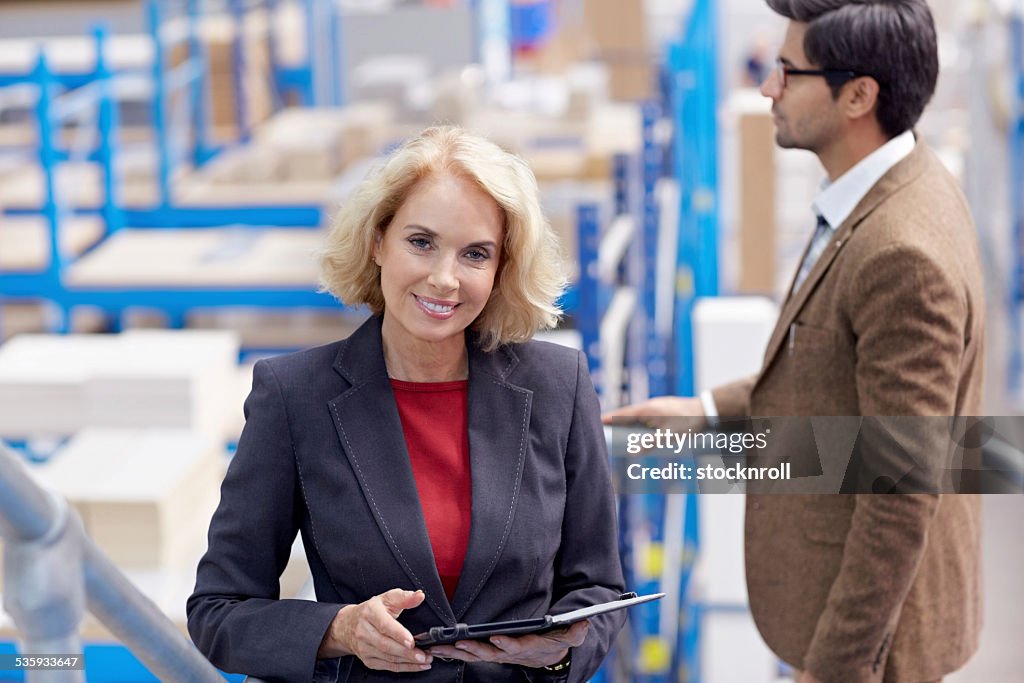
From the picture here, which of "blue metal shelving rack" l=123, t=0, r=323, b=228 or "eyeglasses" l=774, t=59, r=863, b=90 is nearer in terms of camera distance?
"eyeglasses" l=774, t=59, r=863, b=90

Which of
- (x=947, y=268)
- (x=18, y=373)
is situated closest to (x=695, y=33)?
(x=18, y=373)

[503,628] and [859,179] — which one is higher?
[859,179]

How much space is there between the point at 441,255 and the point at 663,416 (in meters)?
0.98

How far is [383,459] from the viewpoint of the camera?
6.62ft

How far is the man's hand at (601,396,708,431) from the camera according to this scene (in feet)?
9.36

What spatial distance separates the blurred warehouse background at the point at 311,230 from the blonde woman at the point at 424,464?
16.5 inches

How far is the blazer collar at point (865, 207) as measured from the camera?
249cm

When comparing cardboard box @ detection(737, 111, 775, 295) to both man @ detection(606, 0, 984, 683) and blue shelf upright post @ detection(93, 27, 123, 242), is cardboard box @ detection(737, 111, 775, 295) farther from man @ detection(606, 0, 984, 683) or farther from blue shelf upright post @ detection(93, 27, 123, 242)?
man @ detection(606, 0, 984, 683)

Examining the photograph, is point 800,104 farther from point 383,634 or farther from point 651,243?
point 651,243

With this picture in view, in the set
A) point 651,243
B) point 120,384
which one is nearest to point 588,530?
point 120,384

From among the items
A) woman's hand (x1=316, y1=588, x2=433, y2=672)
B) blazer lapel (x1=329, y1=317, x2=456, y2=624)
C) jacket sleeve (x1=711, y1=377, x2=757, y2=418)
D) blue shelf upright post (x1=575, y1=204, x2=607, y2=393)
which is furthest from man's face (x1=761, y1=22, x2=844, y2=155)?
blue shelf upright post (x1=575, y1=204, x2=607, y2=393)

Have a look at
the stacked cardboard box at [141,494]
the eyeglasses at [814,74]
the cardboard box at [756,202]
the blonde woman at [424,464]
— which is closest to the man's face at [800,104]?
the eyeglasses at [814,74]

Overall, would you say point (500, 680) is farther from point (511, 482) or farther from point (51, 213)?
point (51, 213)

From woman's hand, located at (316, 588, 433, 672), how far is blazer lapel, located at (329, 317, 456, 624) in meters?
0.11
